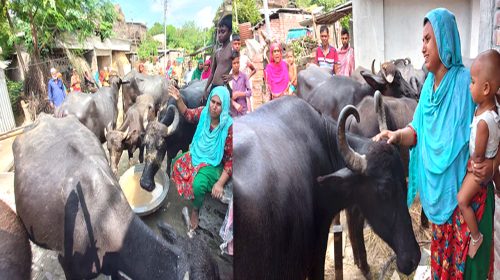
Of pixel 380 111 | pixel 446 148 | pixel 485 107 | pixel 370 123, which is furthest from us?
pixel 370 123

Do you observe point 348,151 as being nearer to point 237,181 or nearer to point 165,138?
point 237,181

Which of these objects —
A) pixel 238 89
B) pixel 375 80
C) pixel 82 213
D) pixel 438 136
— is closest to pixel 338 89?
pixel 375 80

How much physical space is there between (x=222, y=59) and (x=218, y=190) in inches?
17.9

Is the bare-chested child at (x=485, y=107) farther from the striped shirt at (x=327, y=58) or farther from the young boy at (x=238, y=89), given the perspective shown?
the striped shirt at (x=327, y=58)

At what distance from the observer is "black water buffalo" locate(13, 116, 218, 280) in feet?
3.53

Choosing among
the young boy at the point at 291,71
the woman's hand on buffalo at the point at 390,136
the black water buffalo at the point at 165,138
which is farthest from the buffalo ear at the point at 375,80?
the black water buffalo at the point at 165,138

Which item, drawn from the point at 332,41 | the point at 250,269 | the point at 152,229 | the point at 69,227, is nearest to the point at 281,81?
the point at 250,269

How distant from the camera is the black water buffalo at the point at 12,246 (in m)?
1.17

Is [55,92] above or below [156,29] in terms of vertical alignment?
below

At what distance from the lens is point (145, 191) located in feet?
3.91

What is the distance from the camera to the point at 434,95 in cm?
173

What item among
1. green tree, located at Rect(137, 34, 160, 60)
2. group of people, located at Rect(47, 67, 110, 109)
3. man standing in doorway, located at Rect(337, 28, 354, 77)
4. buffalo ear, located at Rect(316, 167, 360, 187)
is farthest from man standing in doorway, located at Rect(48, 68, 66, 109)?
man standing in doorway, located at Rect(337, 28, 354, 77)

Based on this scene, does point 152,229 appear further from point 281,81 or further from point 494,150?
point 494,150

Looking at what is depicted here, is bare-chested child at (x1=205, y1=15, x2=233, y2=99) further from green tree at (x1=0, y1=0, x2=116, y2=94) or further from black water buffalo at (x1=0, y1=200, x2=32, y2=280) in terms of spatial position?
black water buffalo at (x1=0, y1=200, x2=32, y2=280)
